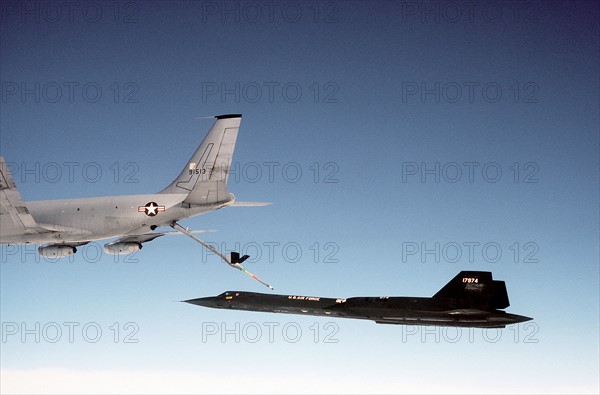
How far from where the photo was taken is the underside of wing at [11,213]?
3180cm

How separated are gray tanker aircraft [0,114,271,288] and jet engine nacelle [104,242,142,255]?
3.29ft

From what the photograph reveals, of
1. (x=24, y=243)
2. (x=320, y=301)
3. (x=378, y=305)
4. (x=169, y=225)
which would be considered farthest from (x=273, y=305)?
(x=24, y=243)

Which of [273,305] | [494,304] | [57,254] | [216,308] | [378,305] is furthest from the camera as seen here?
[216,308]

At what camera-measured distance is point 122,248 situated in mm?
39500

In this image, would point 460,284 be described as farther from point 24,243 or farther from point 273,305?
point 24,243

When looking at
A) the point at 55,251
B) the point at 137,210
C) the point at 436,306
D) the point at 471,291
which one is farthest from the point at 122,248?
the point at 471,291

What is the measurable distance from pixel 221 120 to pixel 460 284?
61.3ft

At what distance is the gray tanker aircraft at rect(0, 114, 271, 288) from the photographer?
34.6 m

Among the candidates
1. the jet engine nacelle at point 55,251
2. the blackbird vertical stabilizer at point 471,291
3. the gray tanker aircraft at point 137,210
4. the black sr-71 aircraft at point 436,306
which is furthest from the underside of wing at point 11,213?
the blackbird vertical stabilizer at point 471,291

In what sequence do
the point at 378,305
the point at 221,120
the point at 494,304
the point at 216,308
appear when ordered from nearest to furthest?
the point at 221,120, the point at 494,304, the point at 378,305, the point at 216,308

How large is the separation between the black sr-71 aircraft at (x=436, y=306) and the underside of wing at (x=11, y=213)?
58.0 ft

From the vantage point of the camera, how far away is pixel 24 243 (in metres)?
38.2

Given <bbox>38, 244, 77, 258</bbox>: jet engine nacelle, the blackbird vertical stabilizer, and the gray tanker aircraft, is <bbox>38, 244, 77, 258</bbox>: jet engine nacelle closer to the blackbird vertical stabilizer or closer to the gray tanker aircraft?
the gray tanker aircraft

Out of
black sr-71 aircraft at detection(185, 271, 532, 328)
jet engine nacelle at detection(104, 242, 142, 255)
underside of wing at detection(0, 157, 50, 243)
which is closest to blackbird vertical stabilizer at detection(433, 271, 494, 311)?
black sr-71 aircraft at detection(185, 271, 532, 328)
